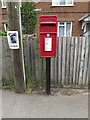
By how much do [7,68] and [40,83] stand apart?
1.26 meters

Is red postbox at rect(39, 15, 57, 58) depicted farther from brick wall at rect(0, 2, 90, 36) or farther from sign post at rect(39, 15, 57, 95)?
brick wall at rect(0, 2, 90, 36)

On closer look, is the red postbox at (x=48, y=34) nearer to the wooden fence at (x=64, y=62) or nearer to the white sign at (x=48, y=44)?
the white sign at (x=48, y=44)

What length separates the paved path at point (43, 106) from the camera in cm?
224

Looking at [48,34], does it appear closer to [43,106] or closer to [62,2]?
[43,106]

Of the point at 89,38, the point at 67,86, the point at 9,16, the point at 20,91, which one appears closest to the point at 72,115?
the point at 67,86

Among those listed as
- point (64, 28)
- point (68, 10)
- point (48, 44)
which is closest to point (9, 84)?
point (48, 44)

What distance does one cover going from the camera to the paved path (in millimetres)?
2243

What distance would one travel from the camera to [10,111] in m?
2.36

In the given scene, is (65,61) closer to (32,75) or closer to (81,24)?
(32,75)

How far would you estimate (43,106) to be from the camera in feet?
8.16

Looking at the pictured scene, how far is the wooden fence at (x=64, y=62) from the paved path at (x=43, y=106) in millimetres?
571

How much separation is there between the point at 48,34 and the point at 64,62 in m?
1.18

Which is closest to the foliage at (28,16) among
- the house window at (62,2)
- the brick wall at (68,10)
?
the brick wall at (68,10)

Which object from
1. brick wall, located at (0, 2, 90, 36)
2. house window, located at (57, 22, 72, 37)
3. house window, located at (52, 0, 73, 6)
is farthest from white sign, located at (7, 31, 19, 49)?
house window, located at (52, 0, 73, 6)
